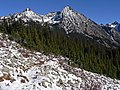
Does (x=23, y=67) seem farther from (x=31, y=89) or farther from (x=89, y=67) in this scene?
(x=89, y=67)

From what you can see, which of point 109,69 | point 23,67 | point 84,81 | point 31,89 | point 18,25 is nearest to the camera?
point 31,89

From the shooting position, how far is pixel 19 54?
4038cm

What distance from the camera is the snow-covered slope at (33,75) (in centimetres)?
2991

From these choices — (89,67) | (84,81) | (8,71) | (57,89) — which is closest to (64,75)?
(84,81)

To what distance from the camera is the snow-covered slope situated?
98.1 feet

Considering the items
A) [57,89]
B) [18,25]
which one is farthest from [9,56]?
[18,25]

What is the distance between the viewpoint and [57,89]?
102 feet

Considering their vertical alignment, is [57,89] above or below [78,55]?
below

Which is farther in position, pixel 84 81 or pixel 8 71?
pixel 84 81

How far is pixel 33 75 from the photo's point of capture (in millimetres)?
33656

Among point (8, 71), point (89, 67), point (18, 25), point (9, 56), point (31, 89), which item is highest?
point (18, 25)

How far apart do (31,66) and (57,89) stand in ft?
24.5

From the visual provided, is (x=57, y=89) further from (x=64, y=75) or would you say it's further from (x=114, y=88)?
(x=114, y=88)

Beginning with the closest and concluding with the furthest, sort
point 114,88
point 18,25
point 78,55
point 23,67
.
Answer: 1. point 23,67
2. point 114,88
3. point 18,25
4. point 78,55
